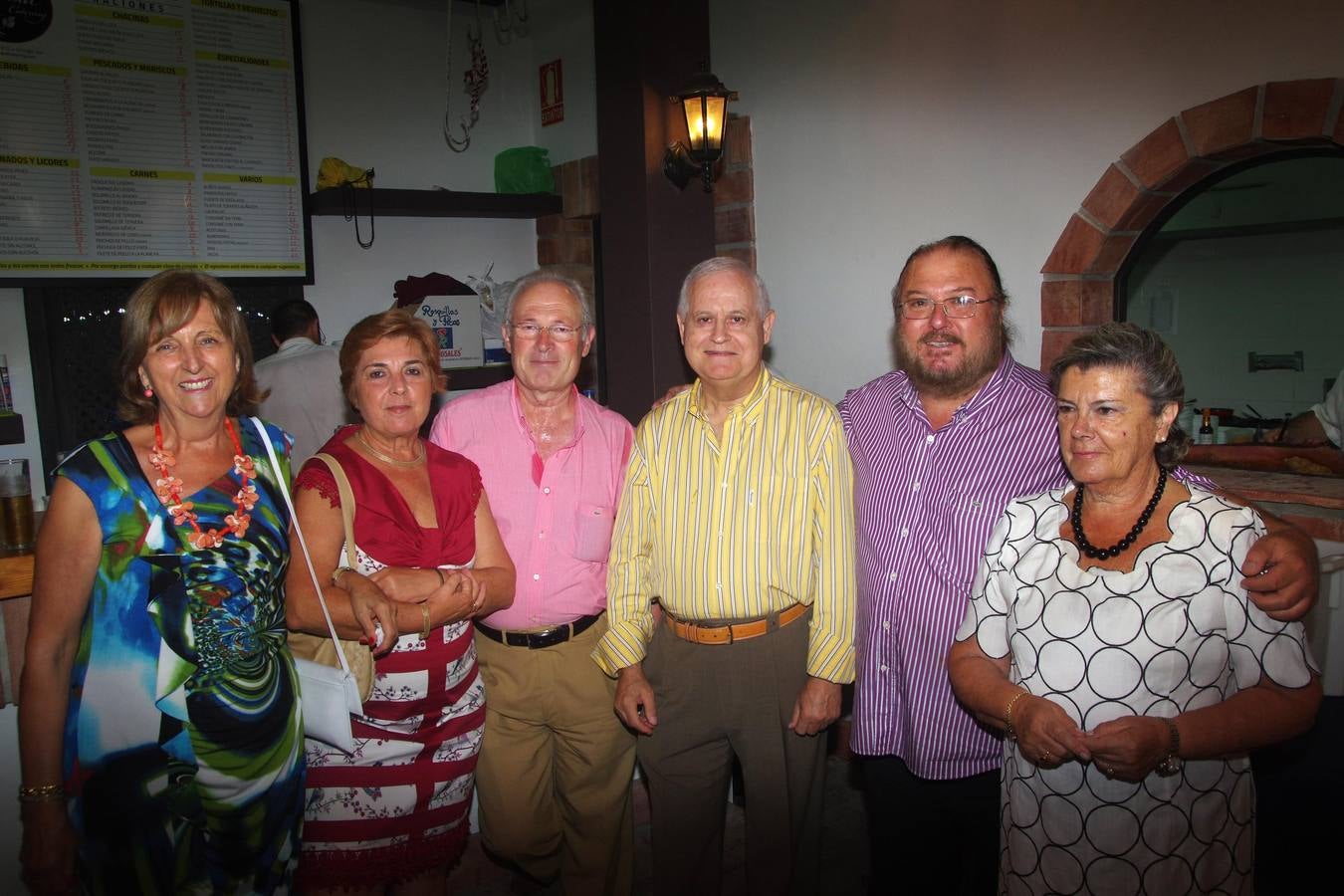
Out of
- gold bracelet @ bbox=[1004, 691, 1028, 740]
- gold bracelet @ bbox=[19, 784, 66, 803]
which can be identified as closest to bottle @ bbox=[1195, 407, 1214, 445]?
gold bracelet @ bbox=[1004, 691, 1028, 740]

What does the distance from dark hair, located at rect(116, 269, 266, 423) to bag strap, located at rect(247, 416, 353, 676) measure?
198 mm

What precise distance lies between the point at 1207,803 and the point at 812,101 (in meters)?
2.94

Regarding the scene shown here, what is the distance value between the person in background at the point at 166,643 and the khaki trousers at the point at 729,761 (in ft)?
2.77

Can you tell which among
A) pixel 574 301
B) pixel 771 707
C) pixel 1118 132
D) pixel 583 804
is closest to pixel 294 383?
pixel 574 301

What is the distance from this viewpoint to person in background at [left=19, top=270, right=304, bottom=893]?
1.66m

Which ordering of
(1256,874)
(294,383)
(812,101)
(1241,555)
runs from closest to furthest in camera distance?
1. (1241,555)
2. (1256,874)
3. (812,101)
4. (294,383)

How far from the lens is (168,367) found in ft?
5.82

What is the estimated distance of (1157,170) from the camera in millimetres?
2701

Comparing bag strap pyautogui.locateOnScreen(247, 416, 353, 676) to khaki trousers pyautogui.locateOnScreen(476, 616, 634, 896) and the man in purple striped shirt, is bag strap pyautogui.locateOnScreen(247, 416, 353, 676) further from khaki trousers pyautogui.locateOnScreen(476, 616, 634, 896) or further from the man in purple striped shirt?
the man in purple striped shirt

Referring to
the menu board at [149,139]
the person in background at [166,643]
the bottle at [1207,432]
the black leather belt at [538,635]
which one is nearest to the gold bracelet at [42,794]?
the person in background at [166,643]

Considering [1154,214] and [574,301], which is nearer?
[574,301]

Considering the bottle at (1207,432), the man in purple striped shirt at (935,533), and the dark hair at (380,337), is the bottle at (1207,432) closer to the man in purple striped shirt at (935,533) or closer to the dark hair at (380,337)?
the man in purple striped shirt at (935,533)

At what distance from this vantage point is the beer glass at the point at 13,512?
8.23 ft

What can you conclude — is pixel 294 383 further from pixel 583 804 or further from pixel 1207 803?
pixel 1207 803
